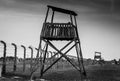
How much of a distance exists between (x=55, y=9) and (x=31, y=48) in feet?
27.4

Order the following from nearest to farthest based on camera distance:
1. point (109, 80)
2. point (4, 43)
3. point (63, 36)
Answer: point (109, 80) → point (63, 36) → point (4, 43)

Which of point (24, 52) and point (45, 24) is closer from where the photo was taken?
point (45, 24)

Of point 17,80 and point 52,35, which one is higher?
point 52,35

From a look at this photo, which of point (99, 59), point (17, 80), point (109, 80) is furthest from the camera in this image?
point (99, 59)

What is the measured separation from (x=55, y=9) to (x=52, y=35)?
1650mm

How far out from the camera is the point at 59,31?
14.6 meters

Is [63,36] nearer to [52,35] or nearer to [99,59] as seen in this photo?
[52,35]

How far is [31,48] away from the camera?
73.1 ft

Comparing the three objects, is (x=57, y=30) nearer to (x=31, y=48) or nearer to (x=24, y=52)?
(x=24, y=52)

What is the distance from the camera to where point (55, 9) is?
48.3ft

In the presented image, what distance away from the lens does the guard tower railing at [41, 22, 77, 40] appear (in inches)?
567

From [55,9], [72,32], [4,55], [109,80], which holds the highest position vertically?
[55,9]

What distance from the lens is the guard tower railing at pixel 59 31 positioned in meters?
14.4

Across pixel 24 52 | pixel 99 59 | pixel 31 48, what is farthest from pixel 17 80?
pixel 99 59
